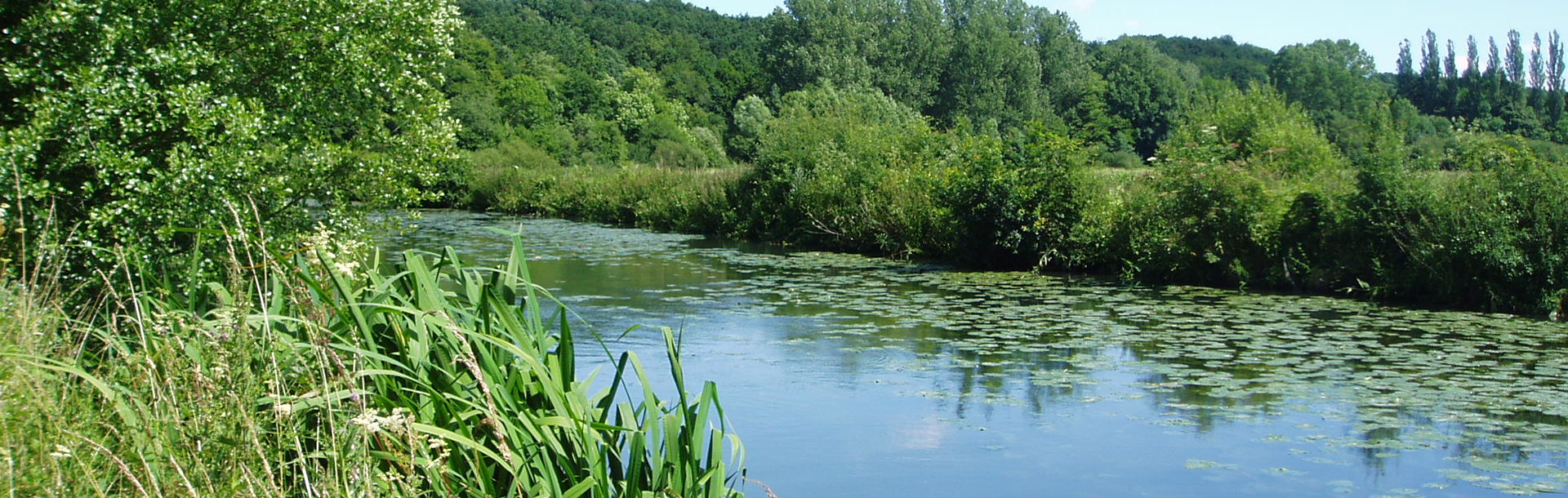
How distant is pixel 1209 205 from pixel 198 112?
11.4 metres

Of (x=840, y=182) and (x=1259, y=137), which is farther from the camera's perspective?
(x=840, y=182)

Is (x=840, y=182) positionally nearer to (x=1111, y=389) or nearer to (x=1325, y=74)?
(x=1111, y=389)

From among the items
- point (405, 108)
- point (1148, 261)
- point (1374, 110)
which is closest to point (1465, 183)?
point (1374, 110)

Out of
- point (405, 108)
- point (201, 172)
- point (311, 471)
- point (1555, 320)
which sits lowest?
point (1555, 320)

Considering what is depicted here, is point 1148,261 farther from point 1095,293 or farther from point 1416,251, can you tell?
point 1416,251

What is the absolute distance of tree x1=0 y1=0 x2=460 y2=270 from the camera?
7211mm

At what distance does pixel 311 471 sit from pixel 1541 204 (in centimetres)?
1231

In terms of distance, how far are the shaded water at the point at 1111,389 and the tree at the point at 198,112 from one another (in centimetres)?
278

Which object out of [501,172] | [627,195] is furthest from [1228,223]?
[501,172]

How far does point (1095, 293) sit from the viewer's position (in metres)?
14.0

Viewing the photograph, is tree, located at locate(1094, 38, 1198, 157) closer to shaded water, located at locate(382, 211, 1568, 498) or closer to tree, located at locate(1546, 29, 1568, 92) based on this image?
tree, located at locate(1546, 29, 1568, 92)

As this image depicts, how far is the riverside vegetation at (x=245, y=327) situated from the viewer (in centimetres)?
296

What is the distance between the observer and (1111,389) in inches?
331

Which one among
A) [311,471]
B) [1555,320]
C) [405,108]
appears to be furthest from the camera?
[1555,320]
